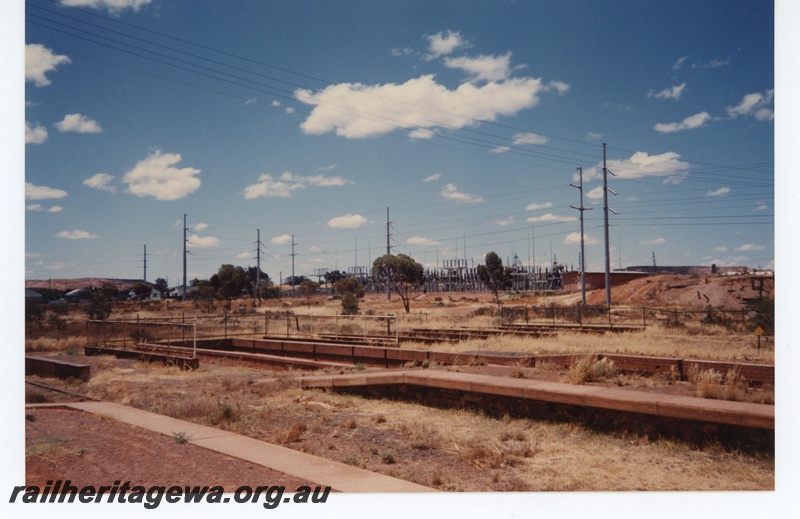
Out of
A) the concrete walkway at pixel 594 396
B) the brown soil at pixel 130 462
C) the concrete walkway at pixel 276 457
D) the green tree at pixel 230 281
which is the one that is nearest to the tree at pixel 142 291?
the green tree at pixel 230 281

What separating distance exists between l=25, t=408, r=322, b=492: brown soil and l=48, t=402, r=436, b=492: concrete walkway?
175 millimetres

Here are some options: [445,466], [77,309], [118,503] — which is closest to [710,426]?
[445,466]

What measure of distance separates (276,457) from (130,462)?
2.09 m

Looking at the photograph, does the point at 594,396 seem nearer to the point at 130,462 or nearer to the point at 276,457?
the point at 276,457

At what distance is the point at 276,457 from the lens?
8.51 m

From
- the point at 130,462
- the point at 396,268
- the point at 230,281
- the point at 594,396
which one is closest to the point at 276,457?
the point at 130,462

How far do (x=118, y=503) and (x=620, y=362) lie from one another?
13081mm

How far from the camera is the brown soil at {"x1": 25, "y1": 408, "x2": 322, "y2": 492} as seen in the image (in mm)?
7801

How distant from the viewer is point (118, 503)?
7.56m

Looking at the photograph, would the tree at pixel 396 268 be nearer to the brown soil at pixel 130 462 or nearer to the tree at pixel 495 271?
the tree at pixel 495 271

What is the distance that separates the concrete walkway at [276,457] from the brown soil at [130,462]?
0.17 metres

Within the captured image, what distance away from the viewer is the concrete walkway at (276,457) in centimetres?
744

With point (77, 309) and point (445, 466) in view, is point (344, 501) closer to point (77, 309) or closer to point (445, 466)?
point (445, 466)
